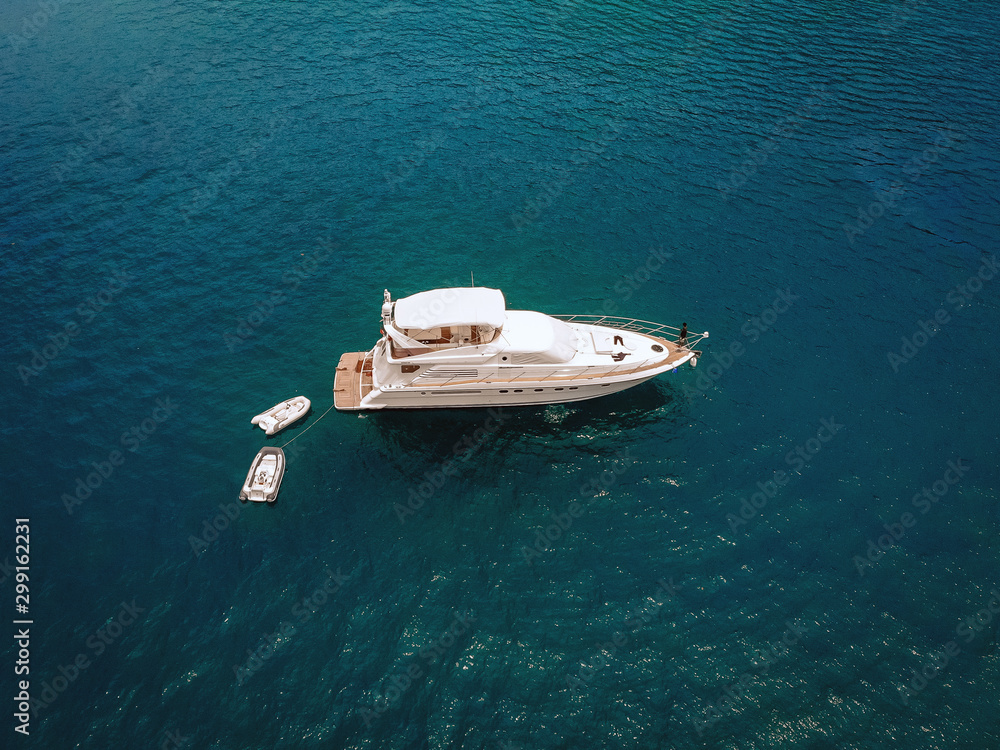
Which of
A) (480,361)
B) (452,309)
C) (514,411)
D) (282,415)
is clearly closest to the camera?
(452,309)

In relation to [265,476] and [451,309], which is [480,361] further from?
[265,476]

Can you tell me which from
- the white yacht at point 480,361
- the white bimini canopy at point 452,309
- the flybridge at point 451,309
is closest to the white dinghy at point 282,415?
the white yacht at point 480,361

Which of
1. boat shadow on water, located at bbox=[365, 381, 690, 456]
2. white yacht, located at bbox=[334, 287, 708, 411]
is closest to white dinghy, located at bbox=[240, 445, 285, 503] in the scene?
white yacht, located at bbox=[334, 287, 708, 411]

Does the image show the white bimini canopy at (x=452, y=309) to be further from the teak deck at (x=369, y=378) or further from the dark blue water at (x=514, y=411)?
the dark blue water at (x=514, y=411)

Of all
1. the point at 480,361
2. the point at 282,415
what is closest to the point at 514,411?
the point at 480,361

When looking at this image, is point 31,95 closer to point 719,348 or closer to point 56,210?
point 56,210
